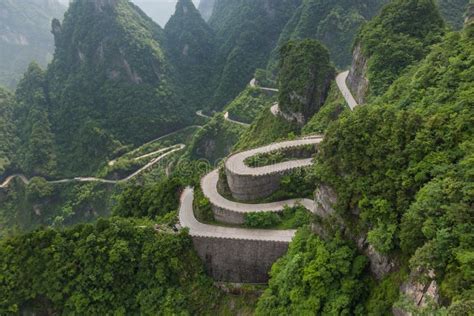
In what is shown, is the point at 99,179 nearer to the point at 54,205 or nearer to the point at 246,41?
the point at 54,205

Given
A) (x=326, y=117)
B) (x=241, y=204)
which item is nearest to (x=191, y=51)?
(x=326, y=117)

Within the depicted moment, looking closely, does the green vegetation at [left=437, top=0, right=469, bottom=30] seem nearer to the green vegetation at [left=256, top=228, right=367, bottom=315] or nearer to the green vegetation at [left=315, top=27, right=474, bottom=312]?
the green vegetation at [left=315, top=27, right=474, bottom=312]

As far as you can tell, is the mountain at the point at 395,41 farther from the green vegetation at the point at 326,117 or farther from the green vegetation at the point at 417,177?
the green vegetation at the point at 417,177

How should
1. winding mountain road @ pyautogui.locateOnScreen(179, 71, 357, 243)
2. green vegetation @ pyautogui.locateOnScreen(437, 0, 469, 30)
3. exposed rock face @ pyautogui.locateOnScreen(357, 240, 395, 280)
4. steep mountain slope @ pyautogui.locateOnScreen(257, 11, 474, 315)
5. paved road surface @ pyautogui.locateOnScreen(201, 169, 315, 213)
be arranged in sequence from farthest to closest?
1. green vegetation @ pyautogui.locateOnScreen(437, 0, 469, 30)
2. paved road surface @ pyautogui.locateOnScreen(201, 169, 315, 213)
3. winding mountain road @ pyautogui.locateOnScreen(179, 71, 357, 243)
4. exposed rock face @ pyautogui.locateOnScreen(357, 240, 395, 280)
5. steep mountain slope @ pyautogui.locateOnScreen(257, 11, 474, 315)

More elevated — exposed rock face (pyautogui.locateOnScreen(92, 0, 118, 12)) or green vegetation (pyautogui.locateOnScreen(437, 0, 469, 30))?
exposed rock face (pyautogui.locateOnScreen(92, 0, 118, 12))

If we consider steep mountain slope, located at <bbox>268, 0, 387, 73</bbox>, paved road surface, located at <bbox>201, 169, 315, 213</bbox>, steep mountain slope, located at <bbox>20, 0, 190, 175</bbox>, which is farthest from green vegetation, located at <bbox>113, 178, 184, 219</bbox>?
steep mountain slope, located at <bbox>268, 0, 387, 73</bbox>

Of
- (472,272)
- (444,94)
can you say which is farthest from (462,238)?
(444,94)
